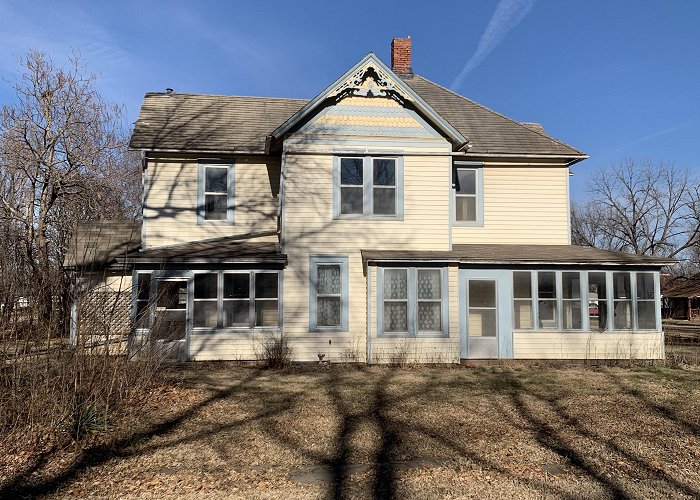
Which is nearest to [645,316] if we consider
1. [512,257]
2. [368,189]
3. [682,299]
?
[512,257]

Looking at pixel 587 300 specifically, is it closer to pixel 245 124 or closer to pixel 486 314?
pixel 486 314

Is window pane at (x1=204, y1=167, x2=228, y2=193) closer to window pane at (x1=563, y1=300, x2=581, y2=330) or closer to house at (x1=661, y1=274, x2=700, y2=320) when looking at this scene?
window pane at (x1=563, y1=300, x2=581, y2=330)

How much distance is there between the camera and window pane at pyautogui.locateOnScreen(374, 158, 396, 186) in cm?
1530

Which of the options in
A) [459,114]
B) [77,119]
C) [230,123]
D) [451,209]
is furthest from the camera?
[77,119]

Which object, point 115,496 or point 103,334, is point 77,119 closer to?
point 103,334

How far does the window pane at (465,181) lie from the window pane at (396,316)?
176 inches

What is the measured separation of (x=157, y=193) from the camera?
51.7ft

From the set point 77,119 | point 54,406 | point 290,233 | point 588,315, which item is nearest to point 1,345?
point 54,406

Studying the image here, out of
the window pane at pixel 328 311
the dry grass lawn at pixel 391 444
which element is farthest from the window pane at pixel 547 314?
the window pane at pixel 328 311

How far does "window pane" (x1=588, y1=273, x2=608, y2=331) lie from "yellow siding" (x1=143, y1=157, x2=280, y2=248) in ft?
30.4

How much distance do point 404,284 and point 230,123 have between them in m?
7.63

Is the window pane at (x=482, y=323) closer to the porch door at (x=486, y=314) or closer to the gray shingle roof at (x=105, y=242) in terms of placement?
the porch door at (x=486, y=314)

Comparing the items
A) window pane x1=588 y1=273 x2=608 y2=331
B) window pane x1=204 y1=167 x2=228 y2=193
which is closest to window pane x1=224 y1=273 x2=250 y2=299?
window pane x1=204 y1=167 x2=228 y2=193

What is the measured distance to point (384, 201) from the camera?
50.0 feet
